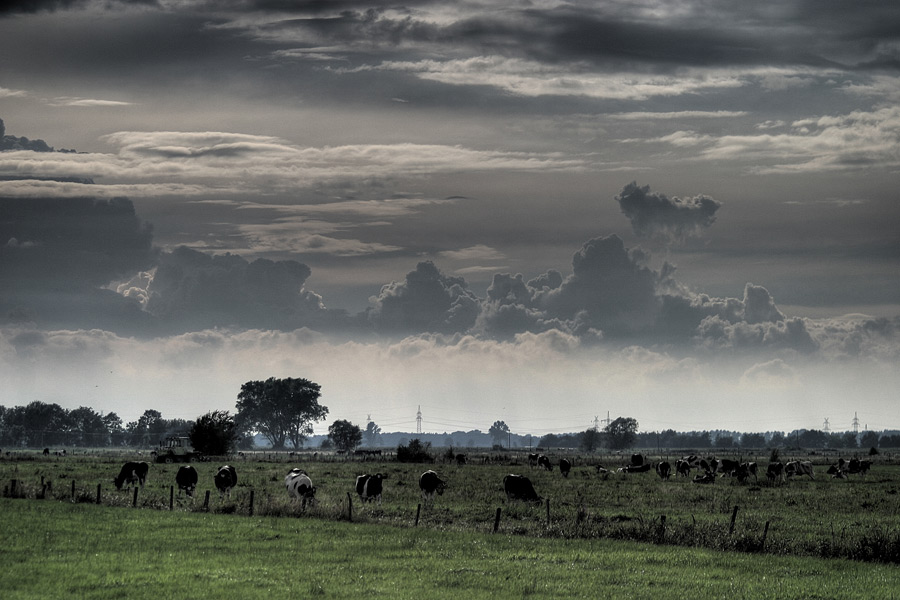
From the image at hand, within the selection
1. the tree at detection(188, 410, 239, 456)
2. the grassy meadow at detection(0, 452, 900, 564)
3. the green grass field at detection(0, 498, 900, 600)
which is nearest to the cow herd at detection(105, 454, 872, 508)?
the grassy meadow at detection(0, 452, 900, 564)

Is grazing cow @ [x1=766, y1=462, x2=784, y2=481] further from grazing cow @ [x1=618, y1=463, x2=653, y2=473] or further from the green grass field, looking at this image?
the green grass field

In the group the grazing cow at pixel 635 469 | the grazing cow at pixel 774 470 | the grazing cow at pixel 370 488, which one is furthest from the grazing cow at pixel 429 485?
the grazing cow at pixel 635 469

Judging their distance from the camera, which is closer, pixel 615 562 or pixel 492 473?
pixel 615 562

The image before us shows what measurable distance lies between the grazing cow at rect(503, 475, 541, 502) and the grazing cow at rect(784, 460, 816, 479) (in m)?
36.6

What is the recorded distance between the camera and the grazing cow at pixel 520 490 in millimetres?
52625

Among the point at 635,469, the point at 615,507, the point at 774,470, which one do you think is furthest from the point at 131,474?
the point at 774,470

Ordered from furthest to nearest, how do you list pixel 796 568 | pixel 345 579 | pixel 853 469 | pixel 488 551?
Result: pixel 853 469
pixel 488 551
pixel 796 568
pixel 345 579

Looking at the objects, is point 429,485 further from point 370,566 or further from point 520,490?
point 370,566

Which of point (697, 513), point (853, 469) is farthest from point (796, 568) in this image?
point (853, 469)

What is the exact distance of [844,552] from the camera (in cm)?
3375

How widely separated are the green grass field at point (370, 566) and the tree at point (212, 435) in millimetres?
85926

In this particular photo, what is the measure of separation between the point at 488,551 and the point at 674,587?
7981 millimetres

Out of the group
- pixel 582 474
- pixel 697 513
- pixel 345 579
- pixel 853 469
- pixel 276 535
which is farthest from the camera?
pixel 853 469

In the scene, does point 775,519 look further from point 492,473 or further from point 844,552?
point 492,473
